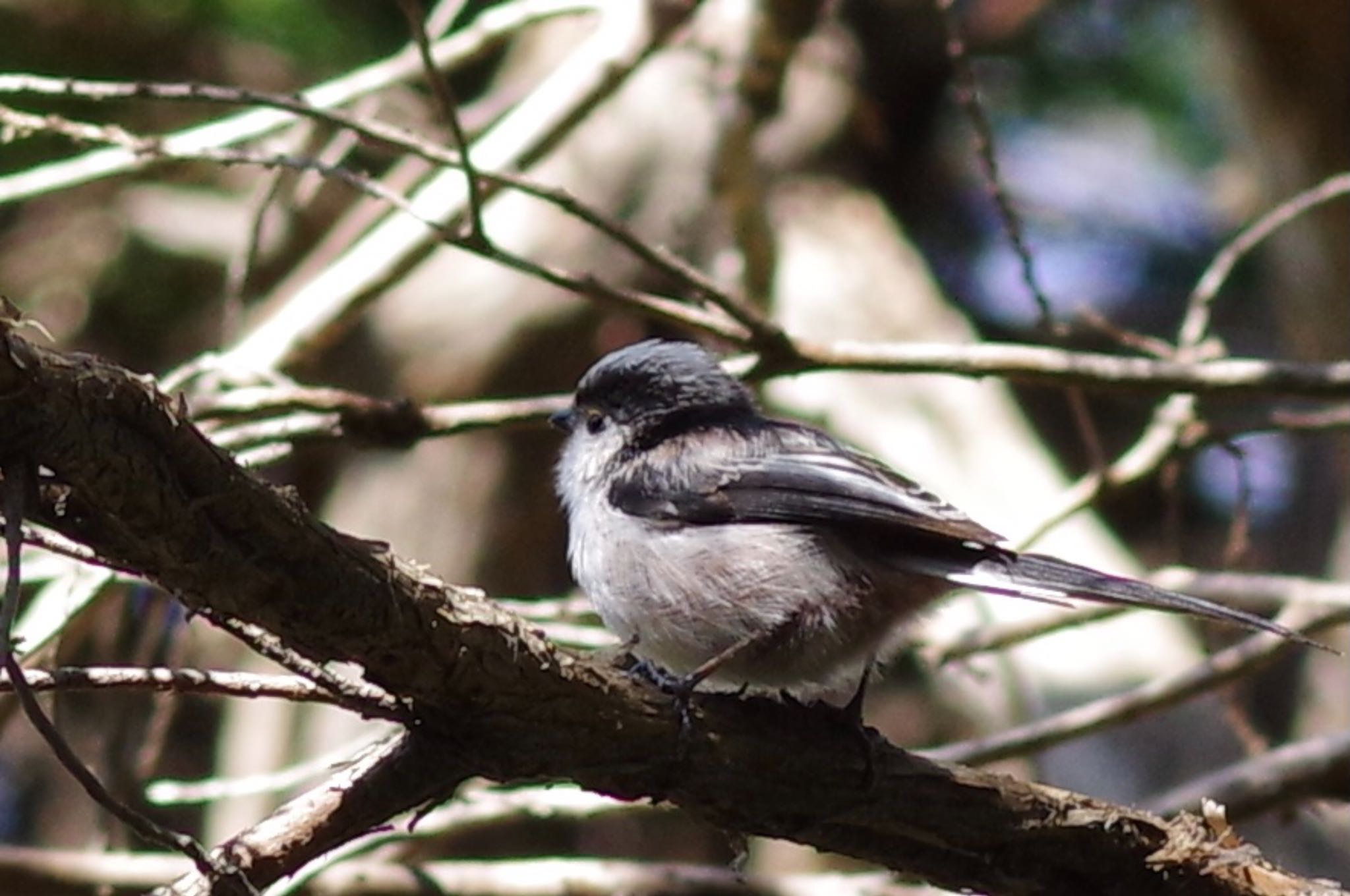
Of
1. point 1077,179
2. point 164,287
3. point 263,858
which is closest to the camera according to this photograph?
point 263,858

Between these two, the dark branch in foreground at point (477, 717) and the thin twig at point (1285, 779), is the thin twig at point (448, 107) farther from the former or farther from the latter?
the thin twig at point (1285, 779)

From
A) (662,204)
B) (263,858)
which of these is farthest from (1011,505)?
(263,858)

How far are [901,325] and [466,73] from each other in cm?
276

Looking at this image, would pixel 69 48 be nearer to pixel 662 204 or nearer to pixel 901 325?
pixel 662 204

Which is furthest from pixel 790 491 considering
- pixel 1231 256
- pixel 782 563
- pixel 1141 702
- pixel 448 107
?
pixel 1231 256

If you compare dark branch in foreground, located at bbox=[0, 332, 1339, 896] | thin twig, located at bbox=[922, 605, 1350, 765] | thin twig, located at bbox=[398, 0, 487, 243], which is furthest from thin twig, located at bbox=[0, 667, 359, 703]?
thin twig, located at bbox=[922, 605, 1350, 765]

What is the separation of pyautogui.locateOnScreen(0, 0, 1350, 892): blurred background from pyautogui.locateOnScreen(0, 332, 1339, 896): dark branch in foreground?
128 centimetres

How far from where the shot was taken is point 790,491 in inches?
133

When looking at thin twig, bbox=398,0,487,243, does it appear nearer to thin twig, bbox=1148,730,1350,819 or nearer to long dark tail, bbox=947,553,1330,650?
long dark tail, bbox=947,553,1330,650

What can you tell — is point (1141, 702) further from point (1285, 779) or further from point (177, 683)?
point (177, 683)

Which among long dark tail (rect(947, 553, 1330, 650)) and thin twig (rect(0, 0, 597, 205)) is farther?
thin twig (rect(0, 0, 597, 205))

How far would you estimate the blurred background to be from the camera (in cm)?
484

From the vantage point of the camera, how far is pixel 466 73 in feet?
26.5

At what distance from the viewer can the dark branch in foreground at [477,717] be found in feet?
5.71
